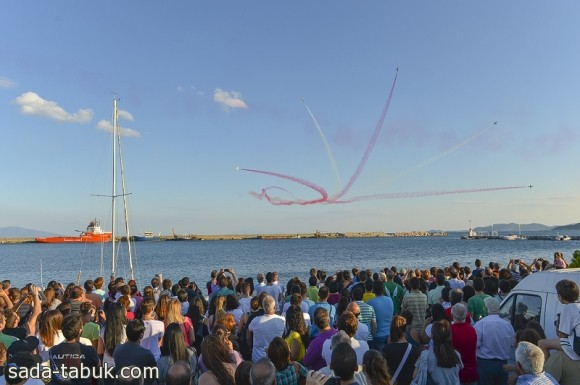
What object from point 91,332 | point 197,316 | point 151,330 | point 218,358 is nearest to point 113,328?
point 151,330

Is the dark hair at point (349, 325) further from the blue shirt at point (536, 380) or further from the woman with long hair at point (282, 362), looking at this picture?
the blue shirt at point (536, 380)

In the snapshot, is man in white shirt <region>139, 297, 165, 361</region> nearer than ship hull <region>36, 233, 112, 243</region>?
Yes

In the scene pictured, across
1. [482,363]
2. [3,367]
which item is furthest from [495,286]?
[3,367]

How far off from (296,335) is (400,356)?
133 cm

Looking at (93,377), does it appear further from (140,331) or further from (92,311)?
(92,311)

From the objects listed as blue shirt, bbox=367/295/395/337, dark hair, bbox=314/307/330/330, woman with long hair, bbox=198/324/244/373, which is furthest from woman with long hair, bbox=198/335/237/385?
blue shirt, bbox=367/295/395/337

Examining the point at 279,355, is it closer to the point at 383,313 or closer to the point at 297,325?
the point at 297,325

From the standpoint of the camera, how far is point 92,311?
7.49 meters

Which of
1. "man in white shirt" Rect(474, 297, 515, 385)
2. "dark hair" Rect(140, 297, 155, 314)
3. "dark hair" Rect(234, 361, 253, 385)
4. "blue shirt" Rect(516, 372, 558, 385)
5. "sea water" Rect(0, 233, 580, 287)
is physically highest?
"dark hair" Rect(140, 297, 155, 314)

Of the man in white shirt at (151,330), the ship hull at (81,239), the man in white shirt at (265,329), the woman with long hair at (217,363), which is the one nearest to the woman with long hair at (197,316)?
the man in white shirt at (151,330)

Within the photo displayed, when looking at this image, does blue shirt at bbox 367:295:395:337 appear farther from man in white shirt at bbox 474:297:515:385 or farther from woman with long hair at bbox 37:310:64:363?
woman with long hair at bbox 37:310:64:363

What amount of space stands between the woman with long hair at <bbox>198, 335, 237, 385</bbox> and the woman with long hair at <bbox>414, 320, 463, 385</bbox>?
245 cm

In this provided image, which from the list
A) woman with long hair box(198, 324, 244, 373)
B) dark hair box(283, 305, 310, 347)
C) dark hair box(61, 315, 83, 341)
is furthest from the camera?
dark hair box(283, 305, 310, 347)

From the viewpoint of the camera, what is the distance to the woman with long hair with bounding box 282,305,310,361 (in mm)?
6109
